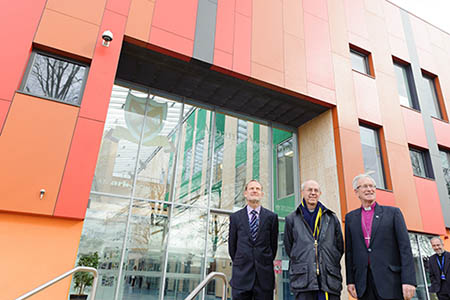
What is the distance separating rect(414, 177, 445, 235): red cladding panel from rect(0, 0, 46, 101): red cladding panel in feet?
33.6

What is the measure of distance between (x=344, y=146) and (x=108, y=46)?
6.24 meters

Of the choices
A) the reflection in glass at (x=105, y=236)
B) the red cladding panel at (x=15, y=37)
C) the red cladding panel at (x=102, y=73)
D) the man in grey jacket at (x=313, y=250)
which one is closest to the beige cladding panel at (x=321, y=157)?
the man in grey jacket at (x=313, y=250)

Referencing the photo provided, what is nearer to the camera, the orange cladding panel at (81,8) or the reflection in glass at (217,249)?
the orange cladding panel at (81,8)

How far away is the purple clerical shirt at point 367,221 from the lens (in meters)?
3.14

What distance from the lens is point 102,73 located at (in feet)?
18.7

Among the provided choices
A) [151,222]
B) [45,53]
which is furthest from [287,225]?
[45,53]

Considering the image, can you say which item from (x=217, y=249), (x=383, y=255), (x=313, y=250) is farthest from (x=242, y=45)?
(x=383, y=255)

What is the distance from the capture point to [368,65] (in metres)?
9.95

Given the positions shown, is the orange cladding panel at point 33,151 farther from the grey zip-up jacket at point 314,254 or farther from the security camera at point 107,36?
the grey zip-up jacket at point 314,254

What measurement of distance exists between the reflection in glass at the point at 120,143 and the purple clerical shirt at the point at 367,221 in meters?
5.05

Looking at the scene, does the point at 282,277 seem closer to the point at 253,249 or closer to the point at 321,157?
the point at 321,157

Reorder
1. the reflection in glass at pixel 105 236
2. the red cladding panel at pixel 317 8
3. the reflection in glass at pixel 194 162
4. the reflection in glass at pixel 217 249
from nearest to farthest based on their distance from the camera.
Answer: the reflection in glass at pixel 105 236 < the reflection in glass at pixel 217 249 < the reflection in glass at pixel 194 162 < the red cladding panel at pixel 317 8

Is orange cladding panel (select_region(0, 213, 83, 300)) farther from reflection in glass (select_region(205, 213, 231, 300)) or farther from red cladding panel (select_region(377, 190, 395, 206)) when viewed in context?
red cladding panel (select_region(377, 190, 395, 206))

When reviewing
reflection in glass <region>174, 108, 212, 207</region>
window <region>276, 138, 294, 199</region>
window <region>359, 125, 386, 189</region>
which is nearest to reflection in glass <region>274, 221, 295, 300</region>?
window <region>276, 138, 294, 199</region>
